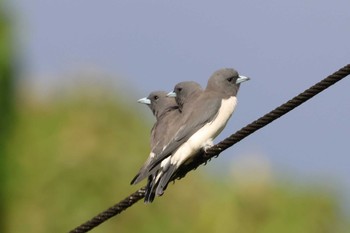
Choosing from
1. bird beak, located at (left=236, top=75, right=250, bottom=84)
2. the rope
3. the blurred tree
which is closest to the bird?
the rope

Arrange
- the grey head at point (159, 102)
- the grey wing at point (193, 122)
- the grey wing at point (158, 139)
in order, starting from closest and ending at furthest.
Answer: the grey wing at point (158, 139) → the grey wing at point (193, 122) → the grey head at point (159, 102)

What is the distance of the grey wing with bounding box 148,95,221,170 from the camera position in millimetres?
12734

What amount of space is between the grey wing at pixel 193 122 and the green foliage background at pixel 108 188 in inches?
557

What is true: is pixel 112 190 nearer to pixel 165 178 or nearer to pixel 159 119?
pixel 159 119

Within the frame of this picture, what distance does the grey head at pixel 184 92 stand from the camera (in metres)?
13.7

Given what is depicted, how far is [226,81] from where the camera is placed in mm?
13922

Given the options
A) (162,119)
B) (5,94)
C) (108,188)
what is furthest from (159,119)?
(108,188)

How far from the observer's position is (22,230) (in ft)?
97.6

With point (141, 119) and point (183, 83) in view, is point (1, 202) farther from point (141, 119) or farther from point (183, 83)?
point (183, 83)

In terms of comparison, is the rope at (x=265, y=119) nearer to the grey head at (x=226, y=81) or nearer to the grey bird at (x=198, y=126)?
the grey bird at (x=198, y=126)

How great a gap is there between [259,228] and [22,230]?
16.1 ft

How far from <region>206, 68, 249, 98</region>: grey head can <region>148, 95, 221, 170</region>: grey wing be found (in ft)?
1.11

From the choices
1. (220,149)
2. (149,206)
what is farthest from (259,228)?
(220,149)

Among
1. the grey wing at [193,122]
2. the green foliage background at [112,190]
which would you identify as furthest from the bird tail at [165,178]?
the green foliage background at [112,190]
